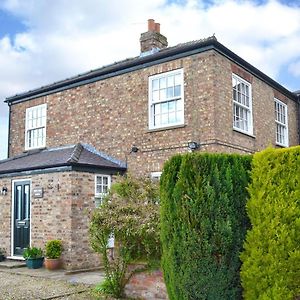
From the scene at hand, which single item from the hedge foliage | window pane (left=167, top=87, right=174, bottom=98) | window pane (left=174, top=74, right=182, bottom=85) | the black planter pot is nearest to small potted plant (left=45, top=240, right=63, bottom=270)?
the black planter pot

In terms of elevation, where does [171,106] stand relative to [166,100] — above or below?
below

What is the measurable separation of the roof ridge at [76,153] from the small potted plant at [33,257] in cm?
283

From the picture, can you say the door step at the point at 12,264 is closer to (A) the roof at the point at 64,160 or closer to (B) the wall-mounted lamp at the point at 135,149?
(A) the roof at the point at 64,160

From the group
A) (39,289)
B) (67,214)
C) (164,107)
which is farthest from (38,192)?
(164,107)

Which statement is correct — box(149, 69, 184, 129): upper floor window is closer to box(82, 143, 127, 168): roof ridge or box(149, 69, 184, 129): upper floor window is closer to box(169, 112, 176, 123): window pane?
box(169, 112, 176, 123): window pane

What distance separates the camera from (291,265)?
5.10 m

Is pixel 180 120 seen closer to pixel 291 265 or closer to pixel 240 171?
pixel 240 171

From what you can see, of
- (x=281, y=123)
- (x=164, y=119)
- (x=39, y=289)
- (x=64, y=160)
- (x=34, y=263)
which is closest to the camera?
(x=39, y=289)

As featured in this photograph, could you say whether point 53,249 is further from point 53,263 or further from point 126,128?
point 126,128

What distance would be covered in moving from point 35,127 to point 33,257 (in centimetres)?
621

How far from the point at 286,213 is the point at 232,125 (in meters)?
7.47

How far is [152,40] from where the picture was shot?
1488 cm

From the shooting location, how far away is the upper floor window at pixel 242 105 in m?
13.0

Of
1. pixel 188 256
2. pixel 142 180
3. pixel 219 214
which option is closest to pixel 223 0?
pixel 142 180
